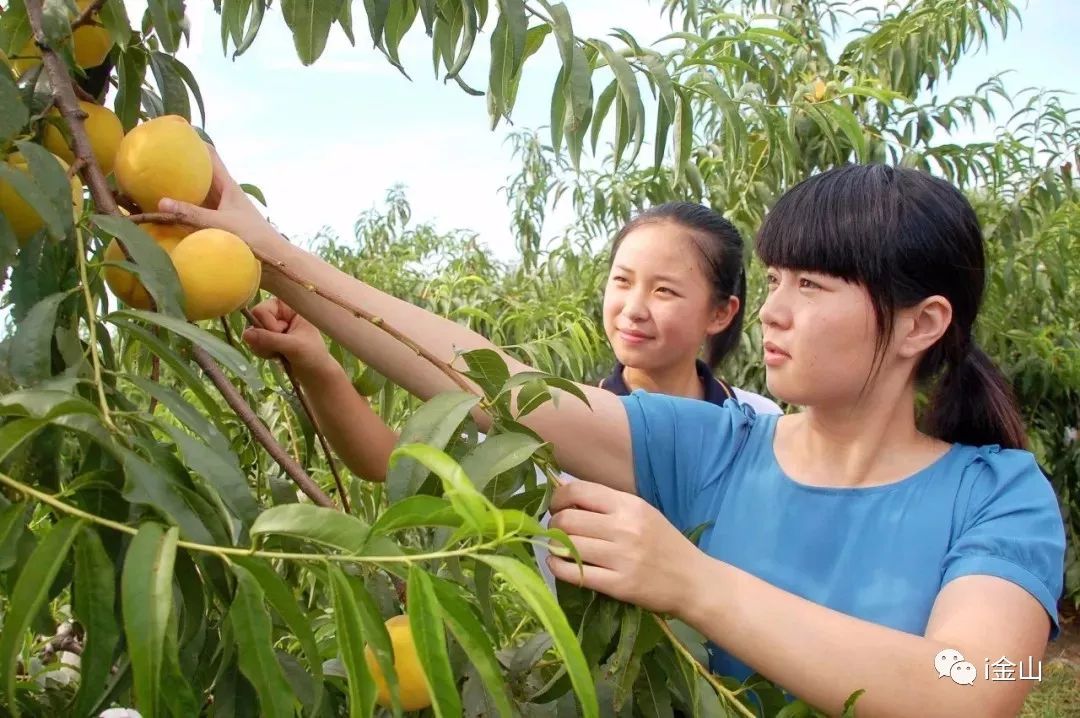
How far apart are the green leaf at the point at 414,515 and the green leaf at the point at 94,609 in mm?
126

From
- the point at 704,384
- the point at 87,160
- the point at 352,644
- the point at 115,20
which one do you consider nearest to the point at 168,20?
the point at 115,20

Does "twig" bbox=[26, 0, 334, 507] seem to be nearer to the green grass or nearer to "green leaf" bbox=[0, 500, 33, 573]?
"green leaf" bbox=[0, 500, 33, 573]

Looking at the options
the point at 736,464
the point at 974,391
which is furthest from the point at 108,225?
the point at 974,391

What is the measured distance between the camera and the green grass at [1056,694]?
2.85 metres

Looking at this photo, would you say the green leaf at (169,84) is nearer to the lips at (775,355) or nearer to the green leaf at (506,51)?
the green leaf at (506,51)

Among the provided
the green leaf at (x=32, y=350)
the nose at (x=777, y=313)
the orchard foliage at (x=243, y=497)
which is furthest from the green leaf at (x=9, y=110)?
the nose at (x=777, y=313)

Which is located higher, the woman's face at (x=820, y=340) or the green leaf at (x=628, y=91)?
the green leaf at (x=628, y=91)

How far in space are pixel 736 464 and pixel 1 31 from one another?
72 cm

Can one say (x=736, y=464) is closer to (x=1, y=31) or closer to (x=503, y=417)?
(x=503, y=417)

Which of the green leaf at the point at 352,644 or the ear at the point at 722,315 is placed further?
the ear at the point at 722,315

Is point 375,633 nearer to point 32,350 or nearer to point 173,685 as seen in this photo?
point 173,685

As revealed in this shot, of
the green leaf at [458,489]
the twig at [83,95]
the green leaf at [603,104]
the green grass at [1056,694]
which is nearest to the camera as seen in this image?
the green leaf at [458,489]

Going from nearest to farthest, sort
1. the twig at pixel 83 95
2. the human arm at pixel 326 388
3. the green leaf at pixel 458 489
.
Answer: the green leaf at pixel 458 489 < the twig at pixel 83 95 < the human arm at pixel 326 388

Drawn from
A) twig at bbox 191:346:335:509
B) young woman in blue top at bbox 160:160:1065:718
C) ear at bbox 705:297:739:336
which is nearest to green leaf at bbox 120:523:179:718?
twig at bbox 191:346:335:509
